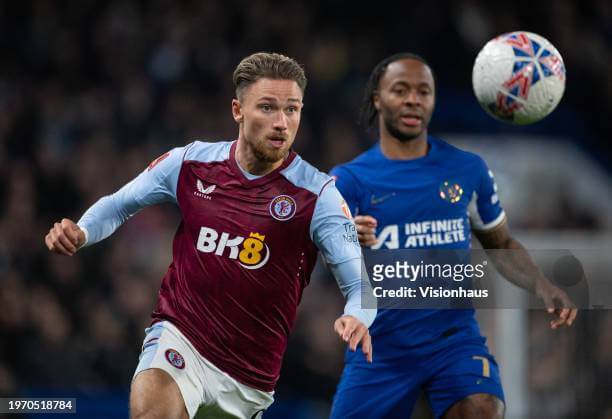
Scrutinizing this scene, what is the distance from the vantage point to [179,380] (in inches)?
194

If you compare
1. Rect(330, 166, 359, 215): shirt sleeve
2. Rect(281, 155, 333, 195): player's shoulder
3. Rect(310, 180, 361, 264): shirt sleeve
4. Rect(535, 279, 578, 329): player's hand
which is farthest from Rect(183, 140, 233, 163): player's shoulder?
Rect(535, 279, 578, 329): player's hand

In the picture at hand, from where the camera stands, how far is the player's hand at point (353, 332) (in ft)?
14.7

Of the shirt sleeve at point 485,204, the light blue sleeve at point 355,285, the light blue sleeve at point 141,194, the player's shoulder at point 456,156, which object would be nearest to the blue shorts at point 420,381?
the shirt sleeve at point 485,204

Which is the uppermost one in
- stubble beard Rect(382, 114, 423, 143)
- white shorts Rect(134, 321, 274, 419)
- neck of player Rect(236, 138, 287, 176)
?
stubble beard Rect(382, 114, 423, 143)

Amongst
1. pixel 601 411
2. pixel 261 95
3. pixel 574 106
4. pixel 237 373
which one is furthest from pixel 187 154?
pixel 574 106

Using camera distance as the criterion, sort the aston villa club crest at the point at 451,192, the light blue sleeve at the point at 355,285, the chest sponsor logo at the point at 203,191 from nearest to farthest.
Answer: the light blue sleeve at the point at 355,285 < the chest sponsor logo at the point at 203,191 < the aston villa club crest at the point at 451,192

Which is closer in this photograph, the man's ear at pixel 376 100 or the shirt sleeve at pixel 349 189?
the shirt sleeve at pixel 349 189

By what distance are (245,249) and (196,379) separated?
2.14 ft

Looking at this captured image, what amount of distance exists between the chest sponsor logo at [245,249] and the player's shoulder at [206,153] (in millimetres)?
431

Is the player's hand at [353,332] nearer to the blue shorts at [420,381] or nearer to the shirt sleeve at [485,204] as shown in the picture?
the blue shorts at [420,381]

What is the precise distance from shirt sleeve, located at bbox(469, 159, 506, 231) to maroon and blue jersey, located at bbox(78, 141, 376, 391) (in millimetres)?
1291

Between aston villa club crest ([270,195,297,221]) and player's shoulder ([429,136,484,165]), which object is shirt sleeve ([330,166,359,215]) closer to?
player's shoulder ([429,136,484,165])

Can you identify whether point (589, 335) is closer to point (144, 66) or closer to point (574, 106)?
point (574, 106)

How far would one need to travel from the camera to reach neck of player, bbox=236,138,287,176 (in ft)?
17.3
